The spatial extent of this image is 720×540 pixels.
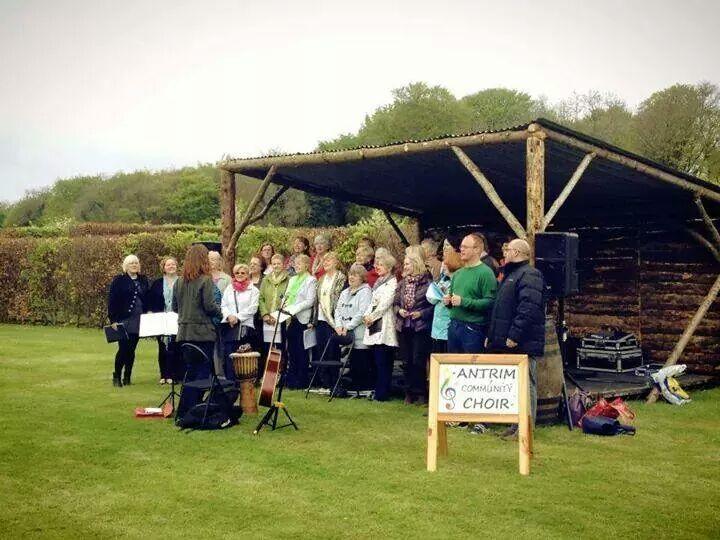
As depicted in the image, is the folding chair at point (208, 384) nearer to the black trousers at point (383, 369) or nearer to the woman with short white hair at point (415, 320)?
the black trousers at point (383, 369)

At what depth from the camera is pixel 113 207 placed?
55.5 metres

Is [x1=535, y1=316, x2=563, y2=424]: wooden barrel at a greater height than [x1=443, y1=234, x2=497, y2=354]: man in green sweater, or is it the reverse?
[x1=443, y1=234, x2=497, y2=354]: man in green sweater

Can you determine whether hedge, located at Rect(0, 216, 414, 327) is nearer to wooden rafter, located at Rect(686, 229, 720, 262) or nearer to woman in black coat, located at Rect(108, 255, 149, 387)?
woman in black coat, located at Rect(108, 255, 149, 387)

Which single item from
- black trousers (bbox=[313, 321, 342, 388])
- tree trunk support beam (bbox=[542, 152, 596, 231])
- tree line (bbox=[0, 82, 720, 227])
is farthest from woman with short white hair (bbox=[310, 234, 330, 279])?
tree line (bbox=[0, 82, 720, 227])

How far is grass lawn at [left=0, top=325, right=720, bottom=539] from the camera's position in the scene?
475 centimetres

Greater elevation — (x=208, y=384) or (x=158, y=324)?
(x=158, y=324)

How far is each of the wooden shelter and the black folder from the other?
212cm

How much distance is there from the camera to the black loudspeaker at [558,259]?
25.4 ft

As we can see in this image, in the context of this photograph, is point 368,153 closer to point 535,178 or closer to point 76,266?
point 535,178

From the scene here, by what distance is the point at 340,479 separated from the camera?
→ 5.82 metres

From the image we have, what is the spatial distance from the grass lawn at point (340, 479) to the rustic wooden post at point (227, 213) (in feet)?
10.2

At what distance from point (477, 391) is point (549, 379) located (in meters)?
1.98

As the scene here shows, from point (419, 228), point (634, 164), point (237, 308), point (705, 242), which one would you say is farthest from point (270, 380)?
point (419, 228)

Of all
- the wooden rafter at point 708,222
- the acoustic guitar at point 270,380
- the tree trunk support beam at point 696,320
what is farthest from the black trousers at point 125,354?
the wooden rafter at point 708,222
